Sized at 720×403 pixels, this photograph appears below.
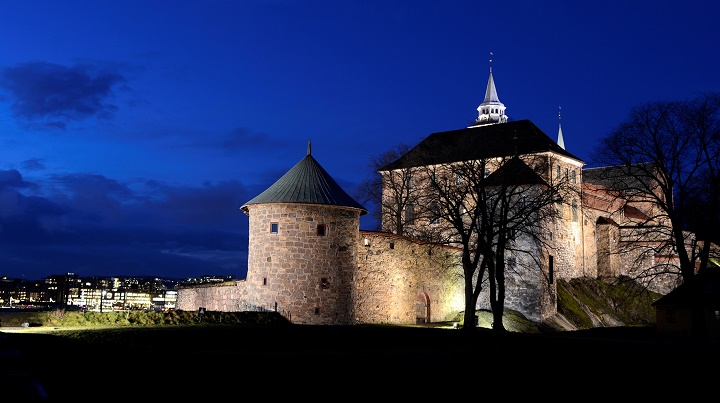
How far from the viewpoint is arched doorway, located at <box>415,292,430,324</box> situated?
47156 mm

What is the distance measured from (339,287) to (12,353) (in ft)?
88.5

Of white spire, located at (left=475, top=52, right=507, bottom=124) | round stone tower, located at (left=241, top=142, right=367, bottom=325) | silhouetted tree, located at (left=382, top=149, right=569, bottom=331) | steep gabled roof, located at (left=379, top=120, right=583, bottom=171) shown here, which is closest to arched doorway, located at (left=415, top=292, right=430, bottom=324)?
silhouetted tree, located at (left=382, top=149, right=569, bottom=331)

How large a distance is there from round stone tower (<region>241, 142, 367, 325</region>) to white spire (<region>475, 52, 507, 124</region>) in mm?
76832

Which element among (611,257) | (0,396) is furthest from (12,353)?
(611,257)

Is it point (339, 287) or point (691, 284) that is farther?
point (339, 287)

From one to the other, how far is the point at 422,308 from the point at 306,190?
1186cm

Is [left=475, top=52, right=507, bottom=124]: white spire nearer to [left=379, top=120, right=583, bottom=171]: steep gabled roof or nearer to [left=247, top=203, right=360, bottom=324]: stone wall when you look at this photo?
[left=379, top=120, right=583, bottom=171]: steep gabled roof

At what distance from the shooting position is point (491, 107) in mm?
115875

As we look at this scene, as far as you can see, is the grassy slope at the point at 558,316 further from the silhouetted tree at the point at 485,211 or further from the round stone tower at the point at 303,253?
the silhouetted tree at the point at 485,211

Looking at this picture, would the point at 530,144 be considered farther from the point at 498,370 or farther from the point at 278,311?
the point at 498,370

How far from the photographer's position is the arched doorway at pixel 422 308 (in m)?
47.2

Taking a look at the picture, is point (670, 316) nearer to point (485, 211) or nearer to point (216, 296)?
point (485, 211)

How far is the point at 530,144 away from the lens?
64812 millimetres

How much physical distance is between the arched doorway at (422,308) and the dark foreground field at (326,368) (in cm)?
2022
